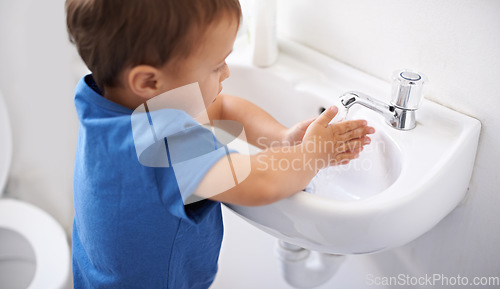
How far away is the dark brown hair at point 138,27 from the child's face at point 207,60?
0.04ft

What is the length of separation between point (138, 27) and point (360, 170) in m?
0.40

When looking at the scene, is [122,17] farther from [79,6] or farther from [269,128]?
[269,128]

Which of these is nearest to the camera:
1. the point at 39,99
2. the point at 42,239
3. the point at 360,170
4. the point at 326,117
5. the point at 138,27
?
the point at 138,27

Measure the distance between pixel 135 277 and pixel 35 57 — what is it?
2.23ft

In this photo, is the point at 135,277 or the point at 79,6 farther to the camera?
the point at 135,277

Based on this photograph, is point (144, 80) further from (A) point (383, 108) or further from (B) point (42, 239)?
(B) point (42, 239)

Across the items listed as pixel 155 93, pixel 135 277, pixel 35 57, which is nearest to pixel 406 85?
pixel 155 93

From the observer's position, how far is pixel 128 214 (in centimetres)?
57

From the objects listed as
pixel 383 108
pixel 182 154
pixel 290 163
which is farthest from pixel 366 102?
pixel 182 154

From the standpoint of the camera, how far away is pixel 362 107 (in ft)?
2.31

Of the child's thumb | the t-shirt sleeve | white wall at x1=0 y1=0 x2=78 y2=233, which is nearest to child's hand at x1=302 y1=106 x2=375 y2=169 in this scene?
the child's thumb

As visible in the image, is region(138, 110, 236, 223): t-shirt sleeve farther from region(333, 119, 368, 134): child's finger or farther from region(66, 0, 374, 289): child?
region(333, 119, 368, 134): child's finger

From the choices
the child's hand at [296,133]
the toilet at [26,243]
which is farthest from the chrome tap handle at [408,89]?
the toilet at [26,243]

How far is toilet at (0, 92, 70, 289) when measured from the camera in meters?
0.96
